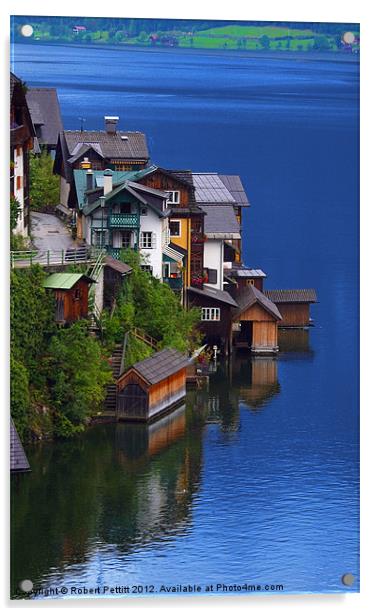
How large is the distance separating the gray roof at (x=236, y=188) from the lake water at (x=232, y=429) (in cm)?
503

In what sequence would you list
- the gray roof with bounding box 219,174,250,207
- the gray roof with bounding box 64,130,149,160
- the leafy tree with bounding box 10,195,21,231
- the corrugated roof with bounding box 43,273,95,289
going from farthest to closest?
1. the gray roof with bounding box 64,130,149,160
2. the gray roof with bounding box 219,174,250,207
3. the corrugated roof with bounding box 43,273,95,289
4. the leafy tree with bounding box 10,195,21,231

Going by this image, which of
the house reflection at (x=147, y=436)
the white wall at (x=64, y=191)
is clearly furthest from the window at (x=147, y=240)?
the house reflection at (x=147, y=436)

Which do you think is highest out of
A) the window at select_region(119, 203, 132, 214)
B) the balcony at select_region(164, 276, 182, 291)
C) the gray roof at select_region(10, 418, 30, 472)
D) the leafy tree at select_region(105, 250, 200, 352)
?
the window at select_region(119, 203, 132, 214)

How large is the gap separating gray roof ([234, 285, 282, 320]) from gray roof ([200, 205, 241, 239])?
5.35ft

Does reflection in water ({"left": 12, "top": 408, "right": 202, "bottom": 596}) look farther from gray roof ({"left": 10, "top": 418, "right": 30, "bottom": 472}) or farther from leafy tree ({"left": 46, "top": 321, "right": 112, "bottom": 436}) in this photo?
leafy tree ({"left": 46, "top": 321, "right": 112, "bottom": 436})

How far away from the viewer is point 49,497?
4200 centimetres

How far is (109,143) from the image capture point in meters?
60.4

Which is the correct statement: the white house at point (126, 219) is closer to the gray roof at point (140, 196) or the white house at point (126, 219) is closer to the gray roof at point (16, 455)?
the gray roof at point (140, 196)

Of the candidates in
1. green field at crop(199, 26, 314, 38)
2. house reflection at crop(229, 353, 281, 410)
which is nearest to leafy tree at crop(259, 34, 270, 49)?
green field at crop(199, 26, 314, 38)

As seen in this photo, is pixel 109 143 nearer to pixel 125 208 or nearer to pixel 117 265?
pixel 125 208

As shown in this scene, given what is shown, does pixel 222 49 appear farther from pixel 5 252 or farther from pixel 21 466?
pixel 21 466

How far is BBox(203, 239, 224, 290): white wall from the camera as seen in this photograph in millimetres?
59219

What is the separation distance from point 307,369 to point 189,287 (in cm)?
557
